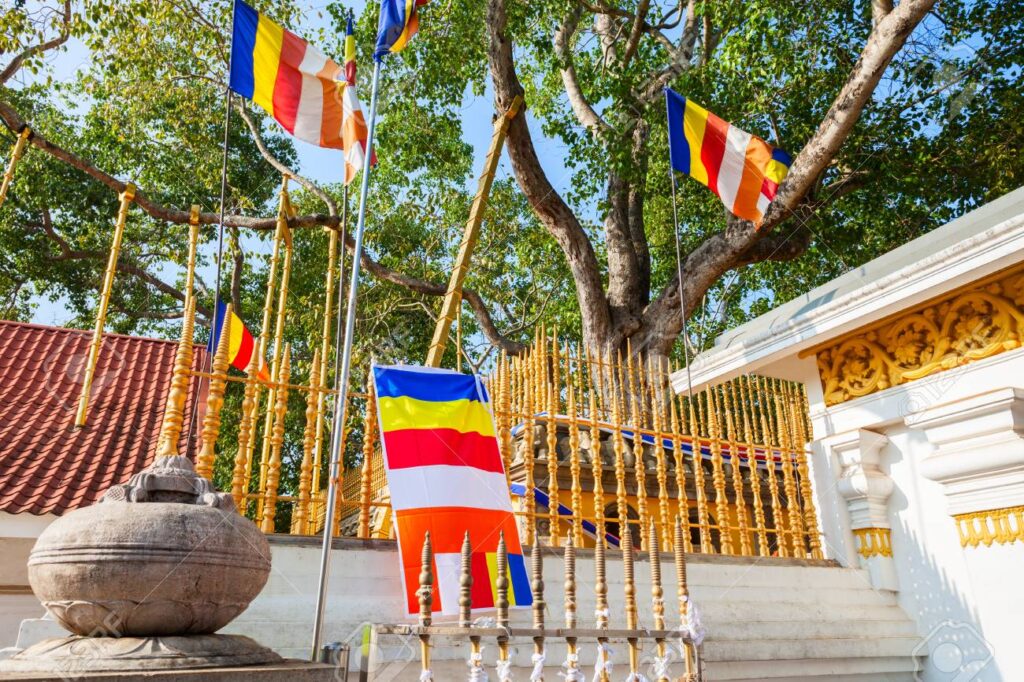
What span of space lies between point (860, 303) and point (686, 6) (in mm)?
9210

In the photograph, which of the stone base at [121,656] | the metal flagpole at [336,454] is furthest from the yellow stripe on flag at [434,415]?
the stone base at [121,656]

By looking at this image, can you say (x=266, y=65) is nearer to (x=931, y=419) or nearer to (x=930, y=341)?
(x=930, y=341)

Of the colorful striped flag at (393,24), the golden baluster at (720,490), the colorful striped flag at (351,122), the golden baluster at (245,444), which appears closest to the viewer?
the golden baluster at (245,444)

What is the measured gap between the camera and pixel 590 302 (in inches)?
419

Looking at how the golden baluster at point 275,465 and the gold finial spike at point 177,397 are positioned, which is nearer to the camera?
the gold finial spike at point 177,397

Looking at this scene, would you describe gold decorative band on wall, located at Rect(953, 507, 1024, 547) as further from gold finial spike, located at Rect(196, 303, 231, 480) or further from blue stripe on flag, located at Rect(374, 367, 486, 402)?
gold finial spike, located at Rect(196, 303, 231, 480)

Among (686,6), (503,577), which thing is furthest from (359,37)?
(503,577)

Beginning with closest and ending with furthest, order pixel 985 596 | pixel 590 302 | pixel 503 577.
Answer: pixel 503 577 → pixel 985 596 → pixel 590 302

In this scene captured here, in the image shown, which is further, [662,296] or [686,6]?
[686,6]

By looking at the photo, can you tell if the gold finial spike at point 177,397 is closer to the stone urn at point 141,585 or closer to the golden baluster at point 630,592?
the stone urn at point 141,585

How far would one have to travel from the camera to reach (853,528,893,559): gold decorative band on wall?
495 cm

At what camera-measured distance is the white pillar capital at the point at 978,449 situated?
4.14 metres

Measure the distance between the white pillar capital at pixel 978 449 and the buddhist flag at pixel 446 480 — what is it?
266 centimetres

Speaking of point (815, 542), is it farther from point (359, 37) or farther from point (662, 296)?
point (359, 37)
